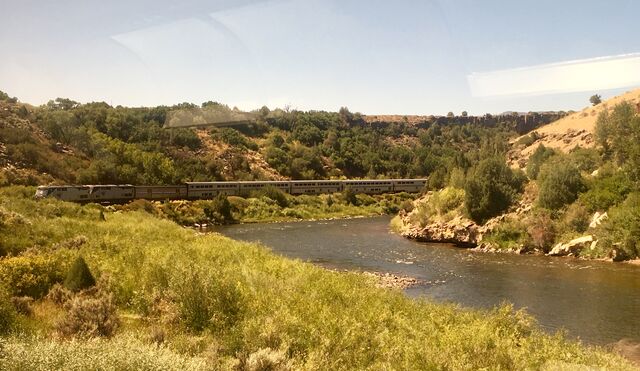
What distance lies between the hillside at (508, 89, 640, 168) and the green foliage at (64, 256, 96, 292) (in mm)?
62217

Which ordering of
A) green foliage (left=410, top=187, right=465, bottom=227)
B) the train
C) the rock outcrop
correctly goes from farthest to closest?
the train, green foliage (left=410, top=187, right=465, bottom=227), the rock outcrop

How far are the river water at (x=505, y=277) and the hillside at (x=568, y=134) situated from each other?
103ft

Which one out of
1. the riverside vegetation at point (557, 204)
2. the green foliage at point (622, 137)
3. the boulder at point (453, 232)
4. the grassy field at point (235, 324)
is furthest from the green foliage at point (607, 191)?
the grassy field at point (235, 324)

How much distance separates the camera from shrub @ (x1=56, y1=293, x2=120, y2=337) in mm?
13109

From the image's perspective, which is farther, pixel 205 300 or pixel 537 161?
pixel 537 161

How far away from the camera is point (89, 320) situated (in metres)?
13.5

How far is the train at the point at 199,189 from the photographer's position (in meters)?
62.0

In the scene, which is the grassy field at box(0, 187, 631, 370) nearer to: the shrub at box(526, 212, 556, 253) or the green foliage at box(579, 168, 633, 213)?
the shrub at box(526, 212, 556, 253)

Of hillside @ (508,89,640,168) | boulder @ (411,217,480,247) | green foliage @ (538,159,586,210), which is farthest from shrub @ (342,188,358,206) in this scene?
green foliage @ (538,159,586,210)

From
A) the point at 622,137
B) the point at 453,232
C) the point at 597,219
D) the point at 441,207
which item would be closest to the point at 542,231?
the point at 597,219

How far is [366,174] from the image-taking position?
127000mm

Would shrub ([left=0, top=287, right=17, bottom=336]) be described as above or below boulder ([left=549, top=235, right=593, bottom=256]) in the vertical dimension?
above

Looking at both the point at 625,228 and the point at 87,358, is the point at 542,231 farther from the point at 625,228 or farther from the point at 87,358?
the point at 87,358

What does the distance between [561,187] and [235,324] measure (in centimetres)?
4010
